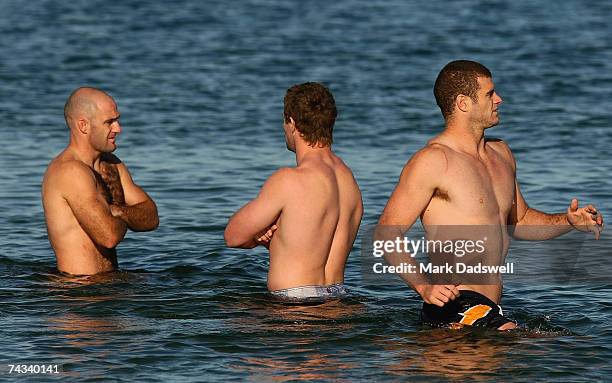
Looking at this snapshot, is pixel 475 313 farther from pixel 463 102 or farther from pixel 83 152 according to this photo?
pixel 83 152

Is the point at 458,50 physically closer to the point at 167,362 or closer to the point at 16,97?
the point at 16,97

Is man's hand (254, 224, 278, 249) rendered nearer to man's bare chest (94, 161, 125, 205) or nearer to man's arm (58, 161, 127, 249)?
man's arm (58, 161, 127, 249)

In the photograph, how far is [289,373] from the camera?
8094mm

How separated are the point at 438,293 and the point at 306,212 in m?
1.40

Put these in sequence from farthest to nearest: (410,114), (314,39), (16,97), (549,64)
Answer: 1. (314,39)
2. (549,64)
3. (16,97)
4. (410,114)

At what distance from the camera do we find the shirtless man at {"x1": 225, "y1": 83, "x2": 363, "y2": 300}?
8867 millimetres

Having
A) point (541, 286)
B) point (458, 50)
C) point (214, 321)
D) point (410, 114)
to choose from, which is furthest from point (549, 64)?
point (214, 321)

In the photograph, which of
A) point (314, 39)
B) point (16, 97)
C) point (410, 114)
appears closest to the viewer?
point (410, 114)

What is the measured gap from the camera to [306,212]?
895 centimetres

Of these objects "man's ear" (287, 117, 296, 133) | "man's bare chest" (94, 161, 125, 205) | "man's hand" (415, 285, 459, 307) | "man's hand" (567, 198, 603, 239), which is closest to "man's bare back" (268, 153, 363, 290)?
"man's ear" (287, 117, 296, 133)

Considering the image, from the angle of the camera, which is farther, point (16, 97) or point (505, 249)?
point (16, 97)

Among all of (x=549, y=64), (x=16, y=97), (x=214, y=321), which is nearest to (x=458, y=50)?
(x=549, y=64)

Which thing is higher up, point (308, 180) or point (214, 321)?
point (308, 180)

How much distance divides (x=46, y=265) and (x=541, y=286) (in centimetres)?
416
